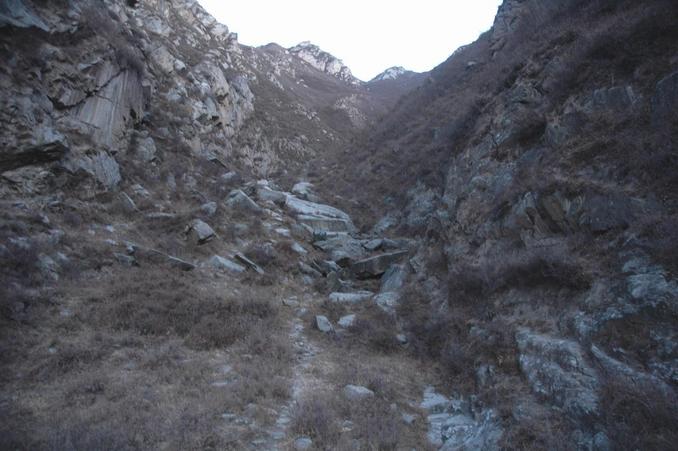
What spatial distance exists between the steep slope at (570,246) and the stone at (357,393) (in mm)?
1732

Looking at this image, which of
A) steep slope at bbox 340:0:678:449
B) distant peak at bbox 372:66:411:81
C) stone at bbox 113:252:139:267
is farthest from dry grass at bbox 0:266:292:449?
distant peak at bbox 372:66:411:81

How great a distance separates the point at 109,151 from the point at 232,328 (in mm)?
10527

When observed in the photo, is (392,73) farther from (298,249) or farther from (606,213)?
(606,213)

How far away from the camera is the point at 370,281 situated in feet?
46.9

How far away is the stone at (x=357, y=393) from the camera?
6547 millimetres

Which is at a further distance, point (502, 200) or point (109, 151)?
point (109, 151)

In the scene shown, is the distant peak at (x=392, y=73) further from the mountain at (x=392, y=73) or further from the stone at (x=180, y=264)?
the stone at (x=180, y=264)

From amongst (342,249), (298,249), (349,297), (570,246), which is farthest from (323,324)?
(342,249)

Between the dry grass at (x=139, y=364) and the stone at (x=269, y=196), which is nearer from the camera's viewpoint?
the dry grass at (x=139, y=364)

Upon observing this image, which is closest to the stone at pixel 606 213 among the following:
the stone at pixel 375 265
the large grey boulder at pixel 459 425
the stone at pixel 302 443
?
the large grey boulder at pixel 459 425

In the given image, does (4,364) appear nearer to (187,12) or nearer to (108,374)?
(108,374)

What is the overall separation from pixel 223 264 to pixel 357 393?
24.0 ft

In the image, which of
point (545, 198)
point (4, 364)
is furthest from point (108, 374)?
point (545, 198)

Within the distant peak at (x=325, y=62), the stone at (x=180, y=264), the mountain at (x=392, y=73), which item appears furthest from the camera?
the mountain at (x=392, y=73)
